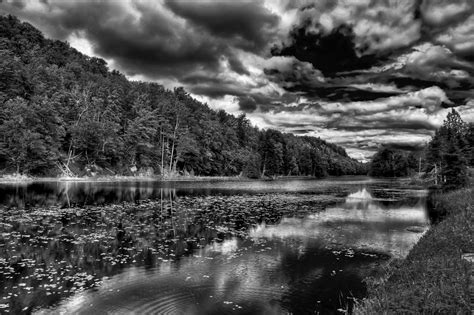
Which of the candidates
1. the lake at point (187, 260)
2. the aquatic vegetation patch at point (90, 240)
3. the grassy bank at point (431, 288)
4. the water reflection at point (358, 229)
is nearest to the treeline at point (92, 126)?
the lake at point (187, 260)

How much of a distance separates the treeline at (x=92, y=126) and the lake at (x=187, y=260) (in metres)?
51.8

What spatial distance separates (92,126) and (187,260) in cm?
8777

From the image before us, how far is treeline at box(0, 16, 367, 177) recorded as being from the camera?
76812 millimetres

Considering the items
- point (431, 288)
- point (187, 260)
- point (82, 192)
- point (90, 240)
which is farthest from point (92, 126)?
point (431, 288)

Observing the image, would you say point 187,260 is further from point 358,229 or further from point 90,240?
point 358,229

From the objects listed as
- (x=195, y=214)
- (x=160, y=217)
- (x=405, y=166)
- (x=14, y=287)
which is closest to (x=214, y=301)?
(x=14, y=287)

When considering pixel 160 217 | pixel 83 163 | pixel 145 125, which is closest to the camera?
pixel 160 217

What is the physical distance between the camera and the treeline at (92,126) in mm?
76812

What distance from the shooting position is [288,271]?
53.3 ft

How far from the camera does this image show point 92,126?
311 feet

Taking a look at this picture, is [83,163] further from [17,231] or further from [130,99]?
[17,231]

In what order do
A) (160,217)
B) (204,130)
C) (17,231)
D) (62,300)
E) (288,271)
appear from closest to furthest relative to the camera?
(62,300) → (288,271) → (17,231) → (160,217) → (204,130)

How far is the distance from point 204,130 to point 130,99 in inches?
1443

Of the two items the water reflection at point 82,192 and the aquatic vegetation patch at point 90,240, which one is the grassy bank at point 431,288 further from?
the water reflection at point 82,192
